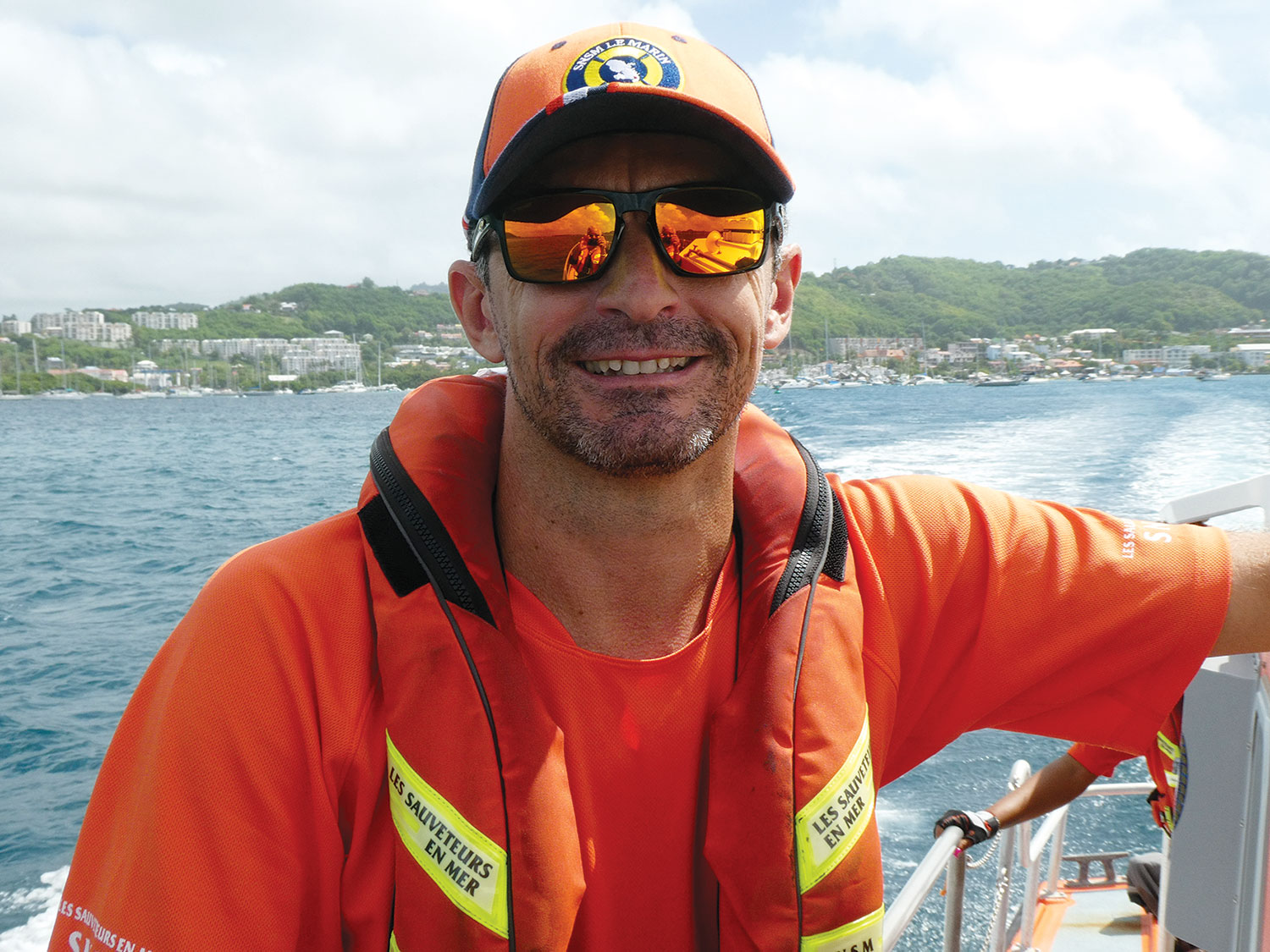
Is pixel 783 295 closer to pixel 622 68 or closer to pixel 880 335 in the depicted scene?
pixel 622 68

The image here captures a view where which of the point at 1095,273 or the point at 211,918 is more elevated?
the point at 1095,273

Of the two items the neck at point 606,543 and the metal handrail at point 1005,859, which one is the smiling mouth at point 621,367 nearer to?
the neck at point 606,543

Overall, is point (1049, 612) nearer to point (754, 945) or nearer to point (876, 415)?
point (754, 945)

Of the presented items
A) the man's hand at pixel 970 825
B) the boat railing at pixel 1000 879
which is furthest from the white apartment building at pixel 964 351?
the man's hand at pixel 970 825

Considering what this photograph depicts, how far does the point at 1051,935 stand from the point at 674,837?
10.6 ft

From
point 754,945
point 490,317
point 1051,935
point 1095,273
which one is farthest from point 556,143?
point 1095,273

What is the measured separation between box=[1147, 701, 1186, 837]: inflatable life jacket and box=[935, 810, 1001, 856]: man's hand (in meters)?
0.39

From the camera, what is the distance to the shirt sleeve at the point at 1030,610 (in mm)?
1567

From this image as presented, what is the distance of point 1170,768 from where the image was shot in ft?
6.81

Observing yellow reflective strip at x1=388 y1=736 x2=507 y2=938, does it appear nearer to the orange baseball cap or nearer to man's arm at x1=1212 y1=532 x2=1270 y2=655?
the orange baseball cap

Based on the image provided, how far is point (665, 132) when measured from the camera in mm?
1415

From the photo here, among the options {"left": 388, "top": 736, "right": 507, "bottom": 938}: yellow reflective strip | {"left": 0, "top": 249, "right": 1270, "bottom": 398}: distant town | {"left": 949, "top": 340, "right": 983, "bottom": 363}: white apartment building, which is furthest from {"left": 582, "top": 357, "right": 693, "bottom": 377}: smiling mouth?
{"left": 949, "top": 340, "right": 983, "bottom": 363}: white apartment building

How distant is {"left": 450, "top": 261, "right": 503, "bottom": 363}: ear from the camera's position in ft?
5.29

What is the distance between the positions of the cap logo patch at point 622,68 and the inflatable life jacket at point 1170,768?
1571 mm
